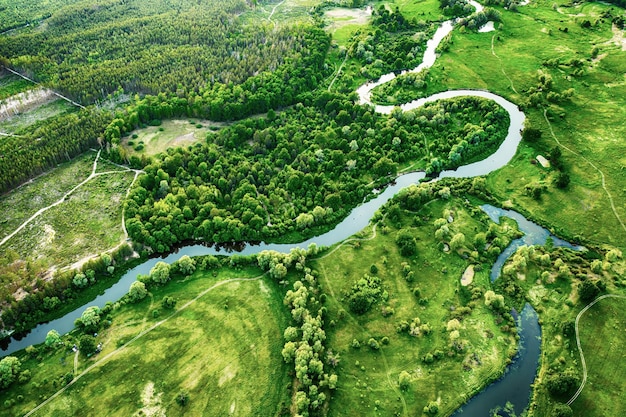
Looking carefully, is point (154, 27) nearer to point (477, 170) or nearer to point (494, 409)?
point (477, 170)

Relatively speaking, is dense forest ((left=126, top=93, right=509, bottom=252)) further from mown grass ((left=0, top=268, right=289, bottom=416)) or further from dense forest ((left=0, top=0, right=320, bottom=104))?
dense forest ((left=0, top=0, right=320, bottom=104))

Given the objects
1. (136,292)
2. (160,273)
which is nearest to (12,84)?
(160,273)

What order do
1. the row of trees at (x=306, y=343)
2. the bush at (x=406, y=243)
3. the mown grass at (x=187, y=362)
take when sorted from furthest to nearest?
the bush at (x=406, y=243) → the mown grass at (x=187, y=362) → the row of trees at (x=306, y=343)

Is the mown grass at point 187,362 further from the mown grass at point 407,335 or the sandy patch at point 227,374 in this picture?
the mown grass at point 407,335

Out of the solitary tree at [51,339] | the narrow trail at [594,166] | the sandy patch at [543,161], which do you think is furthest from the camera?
the sandy patch at [543,161]

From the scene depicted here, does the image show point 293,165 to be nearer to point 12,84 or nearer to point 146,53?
point 146,53

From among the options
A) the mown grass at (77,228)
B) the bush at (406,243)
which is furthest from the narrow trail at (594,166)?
the mown grass at (77,228)

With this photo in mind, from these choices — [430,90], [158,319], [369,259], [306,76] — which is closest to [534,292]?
[369,259]
